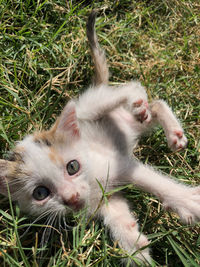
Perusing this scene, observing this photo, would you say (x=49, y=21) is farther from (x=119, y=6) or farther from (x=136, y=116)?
(x=136, y=116)

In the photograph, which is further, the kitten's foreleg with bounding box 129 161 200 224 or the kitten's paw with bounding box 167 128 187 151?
the kitten's paw with bounding box 167 128 187 151

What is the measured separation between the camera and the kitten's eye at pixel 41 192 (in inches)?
69.6

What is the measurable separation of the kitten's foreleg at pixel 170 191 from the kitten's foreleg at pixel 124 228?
20cm

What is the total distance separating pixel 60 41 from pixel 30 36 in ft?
0.83

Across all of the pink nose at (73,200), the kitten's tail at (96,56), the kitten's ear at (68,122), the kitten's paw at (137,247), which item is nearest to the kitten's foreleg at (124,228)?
the kitten's paw at (137,247)

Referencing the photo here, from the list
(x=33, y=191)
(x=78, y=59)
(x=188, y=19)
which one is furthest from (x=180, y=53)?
(x=33, y=191)

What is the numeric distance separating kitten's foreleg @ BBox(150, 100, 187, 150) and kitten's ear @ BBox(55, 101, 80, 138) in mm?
651

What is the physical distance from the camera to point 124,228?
1.86 meters

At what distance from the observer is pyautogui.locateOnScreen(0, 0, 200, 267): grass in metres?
1.94

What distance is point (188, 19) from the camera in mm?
3059

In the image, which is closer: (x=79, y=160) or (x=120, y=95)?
(x=79, y=160)

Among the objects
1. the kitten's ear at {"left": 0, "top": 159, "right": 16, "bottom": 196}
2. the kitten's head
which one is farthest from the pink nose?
the kitten's ear at {"left": 0, "top": 159, "right": 16, "bottom": 196}

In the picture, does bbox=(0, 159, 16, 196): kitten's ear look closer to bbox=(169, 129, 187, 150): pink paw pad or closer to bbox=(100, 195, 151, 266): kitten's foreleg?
bbox=(100, 195, 151, 266): kitten's foreleg

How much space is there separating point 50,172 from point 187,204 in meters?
0.83
